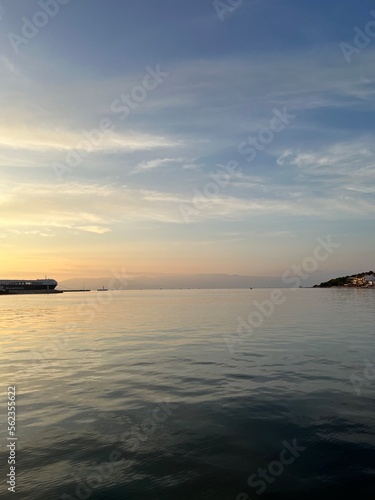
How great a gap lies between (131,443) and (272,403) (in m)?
6.87

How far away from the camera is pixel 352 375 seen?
21.4 metres

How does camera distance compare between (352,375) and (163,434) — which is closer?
(163,434)

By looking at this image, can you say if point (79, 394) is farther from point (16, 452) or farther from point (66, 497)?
point (66, 497)

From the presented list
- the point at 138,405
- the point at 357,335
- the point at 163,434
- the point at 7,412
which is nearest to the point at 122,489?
the point at 163,434

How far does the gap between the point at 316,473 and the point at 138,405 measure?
8.45 m

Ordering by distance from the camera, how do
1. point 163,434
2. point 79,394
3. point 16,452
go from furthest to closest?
point 79,394 < point 163,434 < point 16,452

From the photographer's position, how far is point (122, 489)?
9578 mm

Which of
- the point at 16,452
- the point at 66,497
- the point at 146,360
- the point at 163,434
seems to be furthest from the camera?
the point at 146,360

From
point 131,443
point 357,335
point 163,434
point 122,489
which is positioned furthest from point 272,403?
point 357,335

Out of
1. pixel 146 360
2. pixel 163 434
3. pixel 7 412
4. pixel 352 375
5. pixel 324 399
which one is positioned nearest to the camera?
pixel 163 434

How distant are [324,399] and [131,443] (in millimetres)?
9170

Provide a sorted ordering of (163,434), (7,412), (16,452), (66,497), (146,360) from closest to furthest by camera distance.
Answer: (66,497)
(16,452)
(163,434)
(7,412)
(146,360)

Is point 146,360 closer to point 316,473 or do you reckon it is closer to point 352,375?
point 352,375

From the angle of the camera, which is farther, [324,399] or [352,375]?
[352,375]
